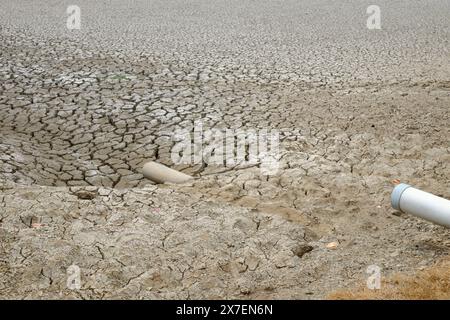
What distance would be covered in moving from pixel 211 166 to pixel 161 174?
392mm

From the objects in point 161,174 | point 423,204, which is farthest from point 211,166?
point 423,204

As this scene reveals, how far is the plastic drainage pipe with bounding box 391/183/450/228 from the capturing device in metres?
2.52

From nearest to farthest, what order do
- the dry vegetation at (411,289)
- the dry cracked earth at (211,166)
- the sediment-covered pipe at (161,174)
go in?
the dry vegetation at (411,289), the dry cracked earth at (211,166), the sediment-covered pipe at (161,174)

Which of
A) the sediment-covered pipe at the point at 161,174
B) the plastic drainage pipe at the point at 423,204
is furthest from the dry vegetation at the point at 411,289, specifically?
the sediment-covered pipe at the point at 161,174

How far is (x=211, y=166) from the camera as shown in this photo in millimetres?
3963

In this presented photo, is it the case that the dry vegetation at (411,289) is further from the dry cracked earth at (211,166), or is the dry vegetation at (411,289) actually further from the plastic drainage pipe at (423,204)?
the plastic drainage pipe at (423,204)

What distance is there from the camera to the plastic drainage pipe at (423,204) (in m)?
Answer: 2.52

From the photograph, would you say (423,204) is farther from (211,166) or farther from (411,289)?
(211,166)

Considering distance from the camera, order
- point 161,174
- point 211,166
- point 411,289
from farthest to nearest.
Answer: point 211,166 → point 161,174 → point 411,289

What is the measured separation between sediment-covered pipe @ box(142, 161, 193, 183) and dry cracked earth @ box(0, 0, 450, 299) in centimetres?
10

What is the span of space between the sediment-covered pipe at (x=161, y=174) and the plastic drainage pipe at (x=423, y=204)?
147 cm

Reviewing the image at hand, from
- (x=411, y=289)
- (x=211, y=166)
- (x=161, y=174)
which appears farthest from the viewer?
(x=211, y=166)
